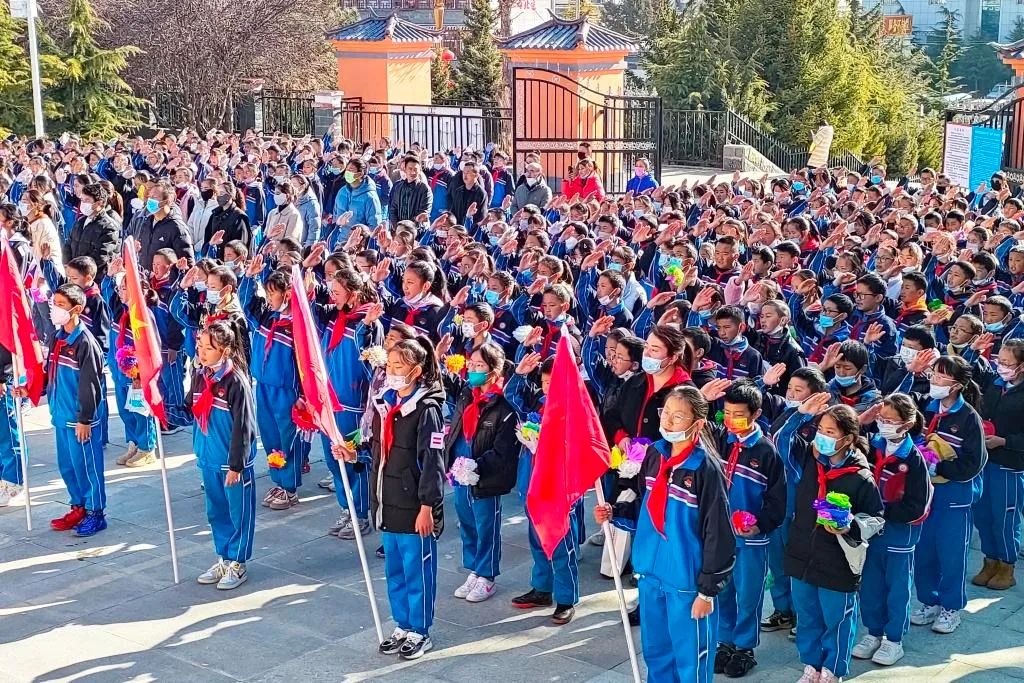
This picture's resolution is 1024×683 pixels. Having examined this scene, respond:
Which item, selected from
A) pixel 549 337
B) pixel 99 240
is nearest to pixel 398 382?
pixel 549 337

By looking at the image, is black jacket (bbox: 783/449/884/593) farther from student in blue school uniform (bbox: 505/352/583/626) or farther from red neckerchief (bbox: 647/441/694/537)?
student in blue school uniform (bbox: 505/352/583/626)

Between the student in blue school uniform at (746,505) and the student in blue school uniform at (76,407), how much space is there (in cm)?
450

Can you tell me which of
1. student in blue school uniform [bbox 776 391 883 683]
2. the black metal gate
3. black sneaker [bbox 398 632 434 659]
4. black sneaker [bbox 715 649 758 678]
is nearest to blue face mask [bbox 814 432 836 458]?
student in blue school uniform [bbox 776 391 883 683]

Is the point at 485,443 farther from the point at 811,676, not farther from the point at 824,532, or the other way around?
the point at 811,676

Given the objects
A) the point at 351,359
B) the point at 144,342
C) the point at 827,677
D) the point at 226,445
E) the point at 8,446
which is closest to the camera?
the point at 827,677

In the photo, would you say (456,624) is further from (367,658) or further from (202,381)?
(202,381)

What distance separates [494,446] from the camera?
8.04m

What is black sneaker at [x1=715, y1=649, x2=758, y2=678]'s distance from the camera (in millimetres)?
7266

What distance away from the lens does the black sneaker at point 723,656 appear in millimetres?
7316

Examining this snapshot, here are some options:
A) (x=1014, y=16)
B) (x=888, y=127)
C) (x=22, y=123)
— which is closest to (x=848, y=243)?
(x=22, y=123)

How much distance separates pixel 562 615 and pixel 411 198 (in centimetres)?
973

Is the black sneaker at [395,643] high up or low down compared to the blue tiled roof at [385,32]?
down

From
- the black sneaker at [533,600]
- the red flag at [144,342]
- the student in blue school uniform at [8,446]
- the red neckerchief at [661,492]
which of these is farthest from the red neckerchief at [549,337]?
the student in blue school uniform at [8,446]

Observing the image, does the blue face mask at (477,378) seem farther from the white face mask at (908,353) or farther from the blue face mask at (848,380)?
the white face mask at (908,353)
